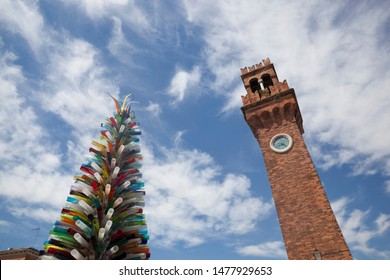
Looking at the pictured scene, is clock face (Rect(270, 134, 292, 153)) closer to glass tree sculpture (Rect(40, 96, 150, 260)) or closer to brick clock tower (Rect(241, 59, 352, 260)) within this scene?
brick clock tower (Rect(241, 59, 352, 260))

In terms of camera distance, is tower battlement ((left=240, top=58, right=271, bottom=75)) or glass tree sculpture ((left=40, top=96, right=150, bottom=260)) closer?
glass tree sculpture ((left=40, top=96, right=150, bottom=260))

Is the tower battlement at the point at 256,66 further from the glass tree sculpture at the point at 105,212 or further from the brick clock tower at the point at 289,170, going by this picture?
the glass tree sculpture at the point at 105,212

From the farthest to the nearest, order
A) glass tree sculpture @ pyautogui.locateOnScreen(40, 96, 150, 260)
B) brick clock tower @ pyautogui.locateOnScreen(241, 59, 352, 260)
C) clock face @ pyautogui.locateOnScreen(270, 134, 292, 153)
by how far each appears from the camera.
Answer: clock face @ pyautogui.locateOnScreen(270, 134, 292, 153) → brick clock tower @ pyautogui.locateOnScreen(241, 59, 352, 260) → glass tree sculpture @ pyautogui.locateOnScreen(40, 96, 150, 260)

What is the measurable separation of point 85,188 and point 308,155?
1366cm

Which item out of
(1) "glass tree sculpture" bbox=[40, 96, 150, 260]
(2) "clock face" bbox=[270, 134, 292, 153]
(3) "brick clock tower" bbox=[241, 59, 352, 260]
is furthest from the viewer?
(2) "clock face" bbox=[270, 134, 292, 153]

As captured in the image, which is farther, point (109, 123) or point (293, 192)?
point (293, 192)

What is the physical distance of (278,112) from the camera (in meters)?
16.4

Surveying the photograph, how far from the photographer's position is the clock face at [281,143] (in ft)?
48.4

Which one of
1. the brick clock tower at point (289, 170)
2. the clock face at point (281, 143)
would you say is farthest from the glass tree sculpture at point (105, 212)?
the clock face at point (281, 143)

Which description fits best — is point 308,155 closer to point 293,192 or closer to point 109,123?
point 293,192

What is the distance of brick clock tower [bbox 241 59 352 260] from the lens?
11250 mm

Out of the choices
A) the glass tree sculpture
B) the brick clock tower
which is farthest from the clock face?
the glass tree sculpture
